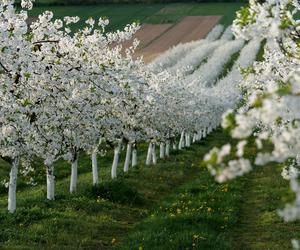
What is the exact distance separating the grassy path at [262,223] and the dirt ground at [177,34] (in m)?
77.4

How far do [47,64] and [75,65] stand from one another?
1.11 metres

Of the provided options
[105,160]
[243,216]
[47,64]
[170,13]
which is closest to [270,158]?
[47,64]

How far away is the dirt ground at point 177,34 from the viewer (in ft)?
388

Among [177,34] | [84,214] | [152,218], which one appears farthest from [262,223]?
[177,34]

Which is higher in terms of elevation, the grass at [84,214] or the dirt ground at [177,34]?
the dirt ground at [177,34]

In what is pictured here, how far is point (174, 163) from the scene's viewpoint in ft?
143

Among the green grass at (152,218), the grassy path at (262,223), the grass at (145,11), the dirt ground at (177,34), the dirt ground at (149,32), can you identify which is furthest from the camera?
the grass at (145,11)

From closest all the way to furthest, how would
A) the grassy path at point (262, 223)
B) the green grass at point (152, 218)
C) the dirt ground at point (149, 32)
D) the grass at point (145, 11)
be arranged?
1. the green grass at point (152, 218)
2. the grassy path at point (262, 223)
3. the dirt ground at point (149, 32)
4. the grass at point (145, 11)

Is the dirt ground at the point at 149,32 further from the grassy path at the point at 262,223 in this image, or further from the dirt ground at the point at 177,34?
the grassy path at the point at 262,223

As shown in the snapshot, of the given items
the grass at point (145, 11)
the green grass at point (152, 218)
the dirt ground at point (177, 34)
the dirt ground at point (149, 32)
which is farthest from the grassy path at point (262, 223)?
the grass at point (145, 11)

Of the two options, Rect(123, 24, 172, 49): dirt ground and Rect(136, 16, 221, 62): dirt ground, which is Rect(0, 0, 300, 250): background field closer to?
Rect(136, 16, 221, 62): dirt ground

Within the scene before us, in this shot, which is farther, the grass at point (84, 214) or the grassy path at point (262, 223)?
the grassy path at point (262, 223)

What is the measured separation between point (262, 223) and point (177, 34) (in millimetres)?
111435

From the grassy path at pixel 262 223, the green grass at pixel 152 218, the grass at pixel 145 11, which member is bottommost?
the grassy path at pixel 262 223
